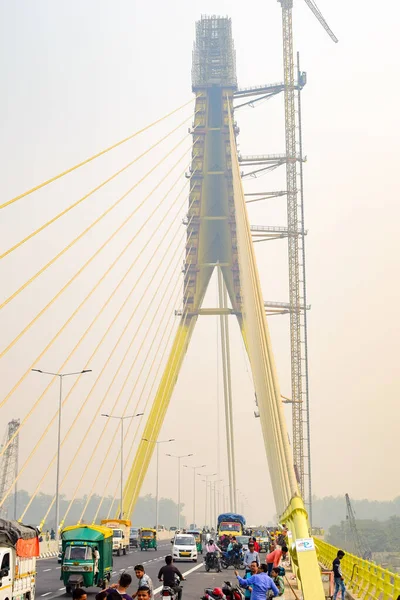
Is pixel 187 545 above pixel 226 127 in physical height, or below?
below

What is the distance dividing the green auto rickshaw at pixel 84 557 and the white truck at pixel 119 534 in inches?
864

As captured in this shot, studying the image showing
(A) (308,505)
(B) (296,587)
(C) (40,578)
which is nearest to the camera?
(B) (296,587)

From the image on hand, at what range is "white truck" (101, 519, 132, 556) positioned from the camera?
51.1 metres

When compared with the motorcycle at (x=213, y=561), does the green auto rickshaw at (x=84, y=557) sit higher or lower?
lower

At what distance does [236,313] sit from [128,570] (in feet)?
89.1

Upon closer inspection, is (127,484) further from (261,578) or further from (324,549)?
(261,578)

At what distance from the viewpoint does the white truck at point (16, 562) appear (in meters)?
18.4

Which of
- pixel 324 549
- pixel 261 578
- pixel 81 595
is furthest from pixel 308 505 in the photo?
pixel 81 595

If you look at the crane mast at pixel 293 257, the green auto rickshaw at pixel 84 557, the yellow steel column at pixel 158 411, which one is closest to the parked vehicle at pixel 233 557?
the green auto rickshaw at pixel 84 557

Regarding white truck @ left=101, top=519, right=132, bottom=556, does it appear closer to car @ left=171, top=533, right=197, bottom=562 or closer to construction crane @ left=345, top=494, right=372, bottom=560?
car @ left=171, top=533, right=197, bottom=562

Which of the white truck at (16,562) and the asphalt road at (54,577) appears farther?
the asphalt road at (54,577)

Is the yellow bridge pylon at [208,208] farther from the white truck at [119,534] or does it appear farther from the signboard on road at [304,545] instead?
the signboard on road at [304,545]

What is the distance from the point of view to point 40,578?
33812 mm

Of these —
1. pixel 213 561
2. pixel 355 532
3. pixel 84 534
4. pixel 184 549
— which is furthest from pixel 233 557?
pixel 355 532
